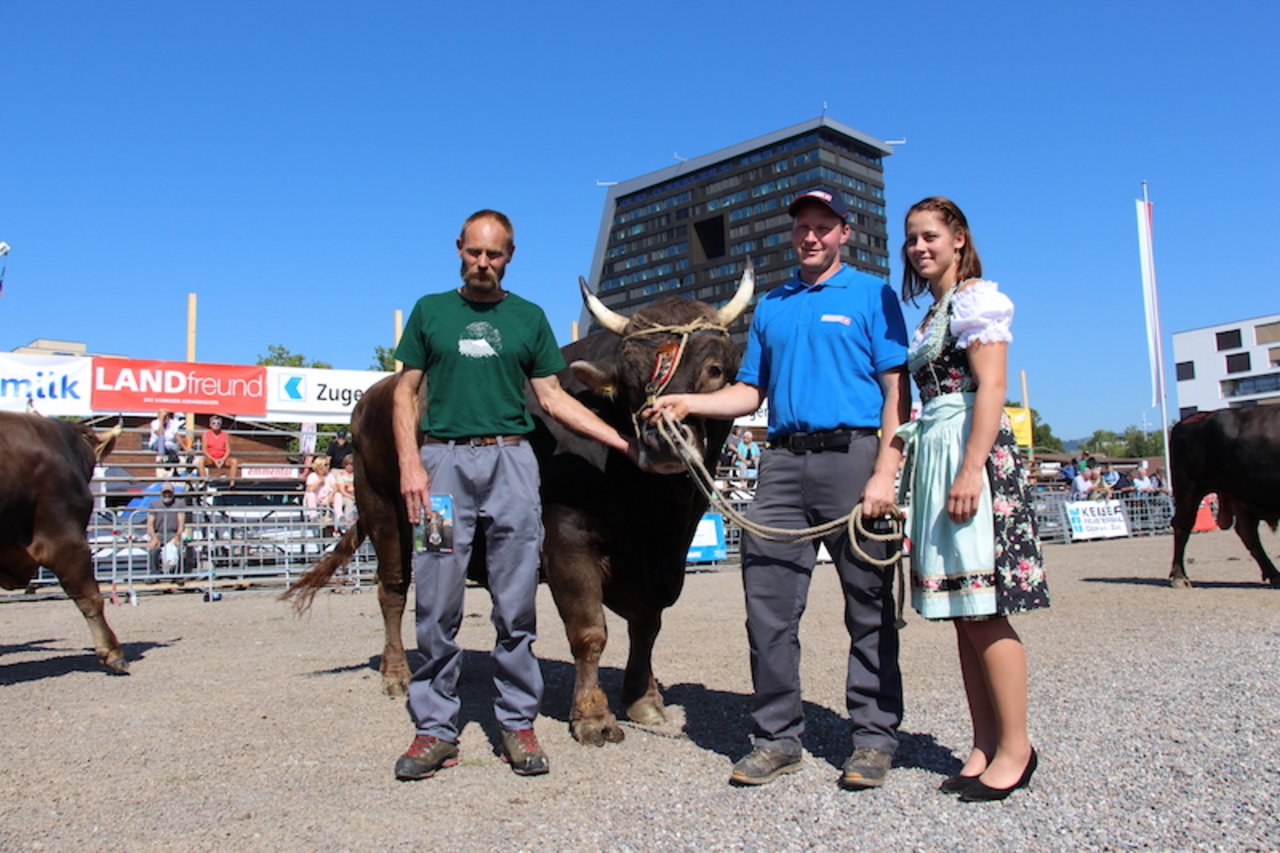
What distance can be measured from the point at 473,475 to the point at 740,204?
57.4 meters

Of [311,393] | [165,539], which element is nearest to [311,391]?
[311,393]

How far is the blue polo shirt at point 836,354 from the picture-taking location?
12.3 ft

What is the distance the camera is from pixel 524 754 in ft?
12.6

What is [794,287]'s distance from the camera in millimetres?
3998

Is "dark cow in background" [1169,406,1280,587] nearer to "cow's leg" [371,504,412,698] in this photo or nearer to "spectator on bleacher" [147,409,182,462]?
"cow's leg" [371,504,412,698]

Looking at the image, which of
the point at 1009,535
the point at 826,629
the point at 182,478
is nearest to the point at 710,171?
the point at 182,478

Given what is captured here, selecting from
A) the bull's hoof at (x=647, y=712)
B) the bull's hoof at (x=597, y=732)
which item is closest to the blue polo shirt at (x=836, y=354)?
the bull's hoof at (x=597, y=732)

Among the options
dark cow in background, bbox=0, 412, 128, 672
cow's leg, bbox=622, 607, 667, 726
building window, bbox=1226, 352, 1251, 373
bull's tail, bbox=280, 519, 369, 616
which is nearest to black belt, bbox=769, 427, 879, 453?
cow's leg, bbox=622, 607, 667, 726

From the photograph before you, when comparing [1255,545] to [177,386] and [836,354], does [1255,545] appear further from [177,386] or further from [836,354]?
[177,386]

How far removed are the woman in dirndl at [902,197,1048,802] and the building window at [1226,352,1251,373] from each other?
8391 centimetres

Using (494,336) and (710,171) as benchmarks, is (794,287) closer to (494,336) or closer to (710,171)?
(494,336)

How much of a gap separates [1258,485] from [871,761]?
9502 millimetres

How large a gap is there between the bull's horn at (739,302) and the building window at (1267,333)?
272 ft

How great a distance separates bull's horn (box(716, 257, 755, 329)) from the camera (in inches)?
184
